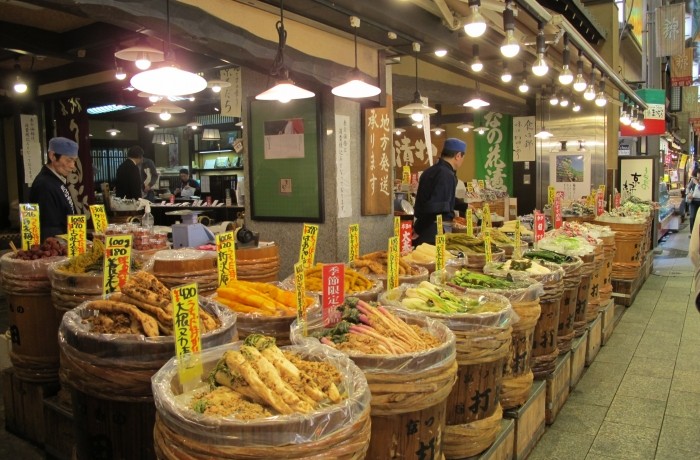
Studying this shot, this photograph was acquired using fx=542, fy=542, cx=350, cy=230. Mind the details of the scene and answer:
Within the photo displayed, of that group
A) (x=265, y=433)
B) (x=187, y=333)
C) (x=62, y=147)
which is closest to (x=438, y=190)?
(x=62, y=147)

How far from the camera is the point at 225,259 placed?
3242 millimetres

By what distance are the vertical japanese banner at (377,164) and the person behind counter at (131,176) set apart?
6.62m

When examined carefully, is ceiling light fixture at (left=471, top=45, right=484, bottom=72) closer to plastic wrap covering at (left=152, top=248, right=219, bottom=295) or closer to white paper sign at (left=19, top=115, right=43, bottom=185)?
plastic wrap covering at (left=152, top=248, right=219, bottom=295)

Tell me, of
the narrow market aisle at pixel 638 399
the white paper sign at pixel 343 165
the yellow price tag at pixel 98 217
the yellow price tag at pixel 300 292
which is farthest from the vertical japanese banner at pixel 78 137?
the narrow market aisle at pixel 638 399

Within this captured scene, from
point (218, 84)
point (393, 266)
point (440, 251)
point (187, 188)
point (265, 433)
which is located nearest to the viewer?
point (265, 433)

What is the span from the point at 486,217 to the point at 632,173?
329 inches

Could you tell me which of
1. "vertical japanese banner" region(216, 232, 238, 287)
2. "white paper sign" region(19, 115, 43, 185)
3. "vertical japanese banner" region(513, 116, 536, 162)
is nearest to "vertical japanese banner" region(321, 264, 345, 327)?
"vertical japanese banner" region(216, 232, 238, 287)

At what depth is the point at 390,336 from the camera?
249 centimetres

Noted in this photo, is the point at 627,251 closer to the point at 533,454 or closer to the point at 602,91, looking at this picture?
the point at 602,91

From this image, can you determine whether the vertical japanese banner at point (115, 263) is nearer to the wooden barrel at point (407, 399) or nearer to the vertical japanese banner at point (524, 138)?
the wooden barrel at point (407, 399)

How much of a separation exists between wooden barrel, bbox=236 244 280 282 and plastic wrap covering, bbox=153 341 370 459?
2017mm

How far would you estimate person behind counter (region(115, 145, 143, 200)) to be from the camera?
11.5 meters

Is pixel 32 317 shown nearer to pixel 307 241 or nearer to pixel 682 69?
pixel 307 241

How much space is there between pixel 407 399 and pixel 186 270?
177 cm
